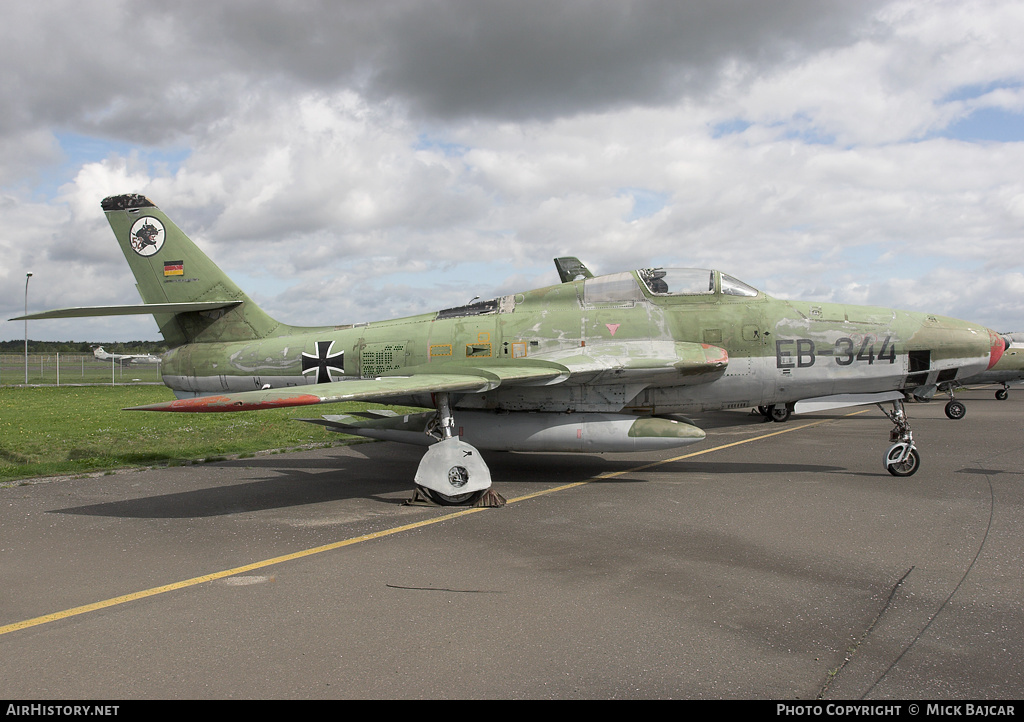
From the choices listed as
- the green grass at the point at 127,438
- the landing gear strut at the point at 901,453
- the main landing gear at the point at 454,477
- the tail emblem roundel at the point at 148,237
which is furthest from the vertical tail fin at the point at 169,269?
the landing gear strut at the point at 901,453

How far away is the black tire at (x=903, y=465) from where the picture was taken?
29.9 feet

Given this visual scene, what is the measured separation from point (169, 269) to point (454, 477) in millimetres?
6840

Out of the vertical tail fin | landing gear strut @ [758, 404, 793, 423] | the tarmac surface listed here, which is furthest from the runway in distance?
landing gear strut @ [758, 404, 793, 423]

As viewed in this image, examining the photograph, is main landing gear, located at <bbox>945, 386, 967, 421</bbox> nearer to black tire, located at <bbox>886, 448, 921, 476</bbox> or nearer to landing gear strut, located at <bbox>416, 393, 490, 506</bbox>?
black tire, located at <bbox>886, 448, 921, 476</bbox>

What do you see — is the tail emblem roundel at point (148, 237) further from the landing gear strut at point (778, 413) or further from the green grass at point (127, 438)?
the landing gear strut at point (778, 413)

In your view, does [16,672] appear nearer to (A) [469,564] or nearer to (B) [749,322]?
(A) [469,564]

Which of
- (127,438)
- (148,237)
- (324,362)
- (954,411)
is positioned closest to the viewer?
(324,362)

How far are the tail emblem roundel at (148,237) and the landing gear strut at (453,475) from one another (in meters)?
6.74

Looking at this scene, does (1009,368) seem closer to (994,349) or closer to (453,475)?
(994,349)

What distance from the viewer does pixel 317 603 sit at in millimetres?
4453

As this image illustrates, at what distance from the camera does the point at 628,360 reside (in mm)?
8766

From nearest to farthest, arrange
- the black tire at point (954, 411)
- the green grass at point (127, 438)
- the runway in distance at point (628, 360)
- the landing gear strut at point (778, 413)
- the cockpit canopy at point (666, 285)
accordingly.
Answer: the runway in distance at point (628, 360), the cockpit canopy at point (666, 285), the green grass at point (127, 438), the landing gear strut at point (778, 413), the black tire at point (954, 411)

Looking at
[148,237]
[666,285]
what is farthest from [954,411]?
[148,237]

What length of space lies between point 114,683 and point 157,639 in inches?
22.3
